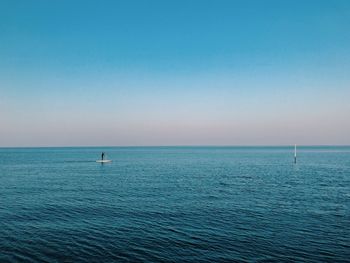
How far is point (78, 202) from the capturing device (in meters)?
41.0

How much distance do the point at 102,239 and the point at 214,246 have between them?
9.47 metres

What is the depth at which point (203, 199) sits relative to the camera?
42875 mm

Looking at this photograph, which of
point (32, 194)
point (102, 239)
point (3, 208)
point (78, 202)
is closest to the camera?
point (102, 239)

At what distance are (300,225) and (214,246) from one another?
10.7 meters

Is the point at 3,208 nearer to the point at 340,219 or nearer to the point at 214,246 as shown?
the point at 214,246

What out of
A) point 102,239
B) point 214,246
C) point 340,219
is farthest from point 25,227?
point 340,219

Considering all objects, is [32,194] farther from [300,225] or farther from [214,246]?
[300,225]

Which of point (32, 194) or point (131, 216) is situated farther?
point (32, 194)

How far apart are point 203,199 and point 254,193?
972 centimetres

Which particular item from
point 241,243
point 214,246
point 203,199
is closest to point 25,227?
point 214,246

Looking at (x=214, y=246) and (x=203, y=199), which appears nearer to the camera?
(x=214, y=246)

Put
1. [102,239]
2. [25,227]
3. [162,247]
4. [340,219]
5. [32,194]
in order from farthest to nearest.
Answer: [32,194]
[340,219]
[25,227]
[102,239]
[162,247]

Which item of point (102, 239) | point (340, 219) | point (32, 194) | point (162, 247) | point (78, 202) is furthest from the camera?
point (32, 194)

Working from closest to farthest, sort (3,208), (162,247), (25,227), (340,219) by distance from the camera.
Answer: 1. (162,247)
2. (25,227)
3. (340,219)
4. (3,208)
